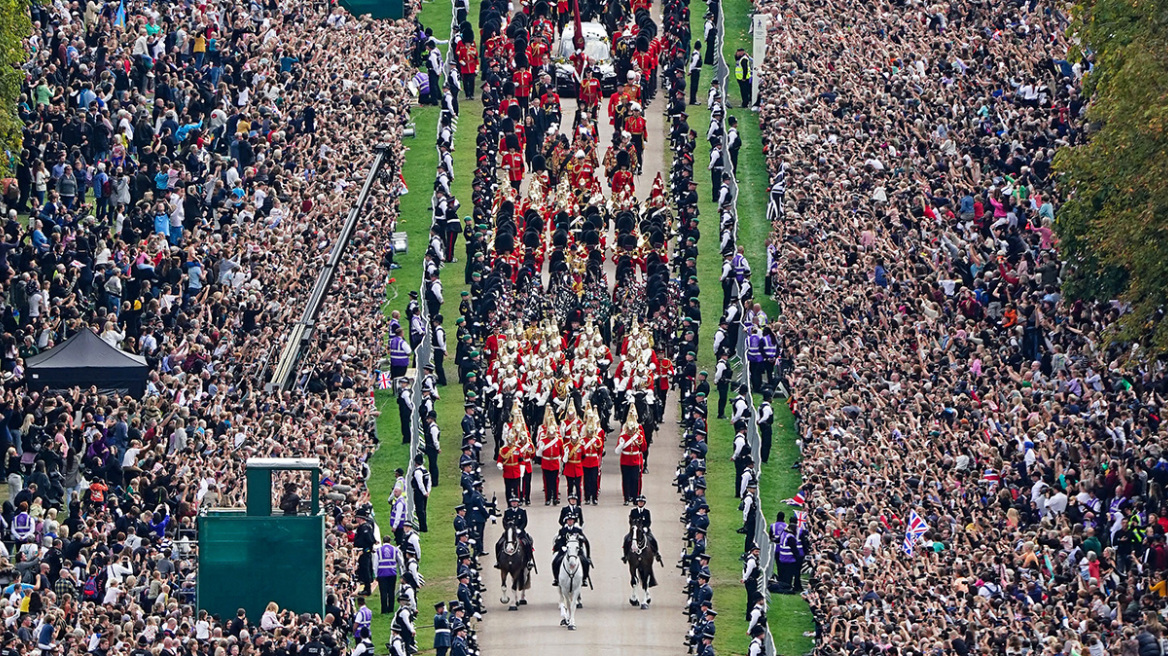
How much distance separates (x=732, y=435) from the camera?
5397 centimetres

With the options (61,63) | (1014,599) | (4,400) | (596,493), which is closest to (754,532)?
(596,493)

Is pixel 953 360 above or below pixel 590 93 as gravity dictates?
below

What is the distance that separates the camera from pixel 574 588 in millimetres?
45188

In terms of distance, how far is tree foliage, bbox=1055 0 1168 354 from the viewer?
45750mm

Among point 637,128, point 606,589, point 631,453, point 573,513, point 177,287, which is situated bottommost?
point 606,589

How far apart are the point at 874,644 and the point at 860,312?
12.4m

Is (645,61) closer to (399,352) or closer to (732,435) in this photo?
(399,352)

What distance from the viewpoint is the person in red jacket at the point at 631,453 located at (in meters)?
49.9

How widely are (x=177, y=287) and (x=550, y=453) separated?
7717 millimetres

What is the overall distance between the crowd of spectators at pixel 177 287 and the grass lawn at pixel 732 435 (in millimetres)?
5864

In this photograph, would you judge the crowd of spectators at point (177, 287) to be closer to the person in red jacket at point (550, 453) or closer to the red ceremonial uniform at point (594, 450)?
the person in red jacket at point (550, 453)

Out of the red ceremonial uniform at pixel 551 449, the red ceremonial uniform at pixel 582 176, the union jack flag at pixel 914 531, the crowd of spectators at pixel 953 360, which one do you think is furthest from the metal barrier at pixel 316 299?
the union jack flag at pixel 914 531

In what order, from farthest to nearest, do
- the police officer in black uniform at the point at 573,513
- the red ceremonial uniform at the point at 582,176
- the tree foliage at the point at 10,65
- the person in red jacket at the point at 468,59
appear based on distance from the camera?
the person in red jacket at the point at 468,59 → the red ceremonial uniform at the point at 582,176 → the tree foliage at the point at 10,65 → the police officer in black uniform at the point at 573,513

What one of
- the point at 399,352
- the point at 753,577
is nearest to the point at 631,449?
the point at 753,577
